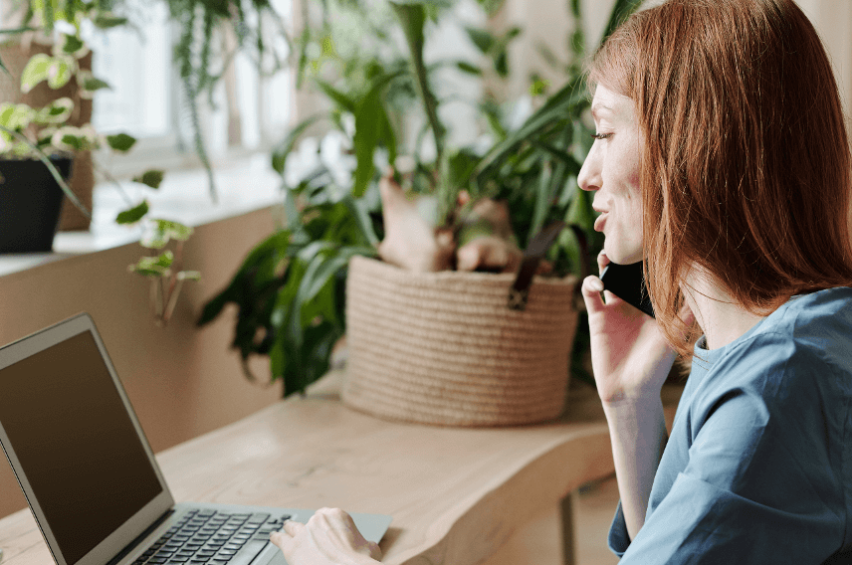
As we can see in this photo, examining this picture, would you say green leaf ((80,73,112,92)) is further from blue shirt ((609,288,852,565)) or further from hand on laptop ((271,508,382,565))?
blue shirt ((609,288,852,565))

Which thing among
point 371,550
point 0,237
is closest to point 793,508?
point 371,550

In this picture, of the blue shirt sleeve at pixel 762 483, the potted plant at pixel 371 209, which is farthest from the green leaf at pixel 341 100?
the blue shirt sleeve at pixel 762 483

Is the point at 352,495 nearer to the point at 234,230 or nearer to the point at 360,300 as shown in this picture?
the point at 360,300

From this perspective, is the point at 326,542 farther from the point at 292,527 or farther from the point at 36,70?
the point at 36,70

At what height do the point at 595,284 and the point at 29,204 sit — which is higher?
the point at 29,204

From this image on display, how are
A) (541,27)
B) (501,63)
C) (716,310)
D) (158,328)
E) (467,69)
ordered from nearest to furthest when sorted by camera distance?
(716,310)
(158,328)
(467,69)
(501,63)
(541,27)

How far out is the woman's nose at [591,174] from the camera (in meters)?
0.67

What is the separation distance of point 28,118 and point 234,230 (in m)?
0.46

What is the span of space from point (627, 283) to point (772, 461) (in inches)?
14.5

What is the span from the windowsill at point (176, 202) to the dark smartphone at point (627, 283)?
68 centimetres

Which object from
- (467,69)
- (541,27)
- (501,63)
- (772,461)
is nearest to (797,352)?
(772,461)

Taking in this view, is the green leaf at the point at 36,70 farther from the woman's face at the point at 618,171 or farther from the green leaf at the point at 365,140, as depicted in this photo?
the woman's face at the point at 618,171

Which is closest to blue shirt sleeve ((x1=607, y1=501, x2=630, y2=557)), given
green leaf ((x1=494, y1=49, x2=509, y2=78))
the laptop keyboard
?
the laptop keyboard

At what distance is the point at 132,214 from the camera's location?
987mm
